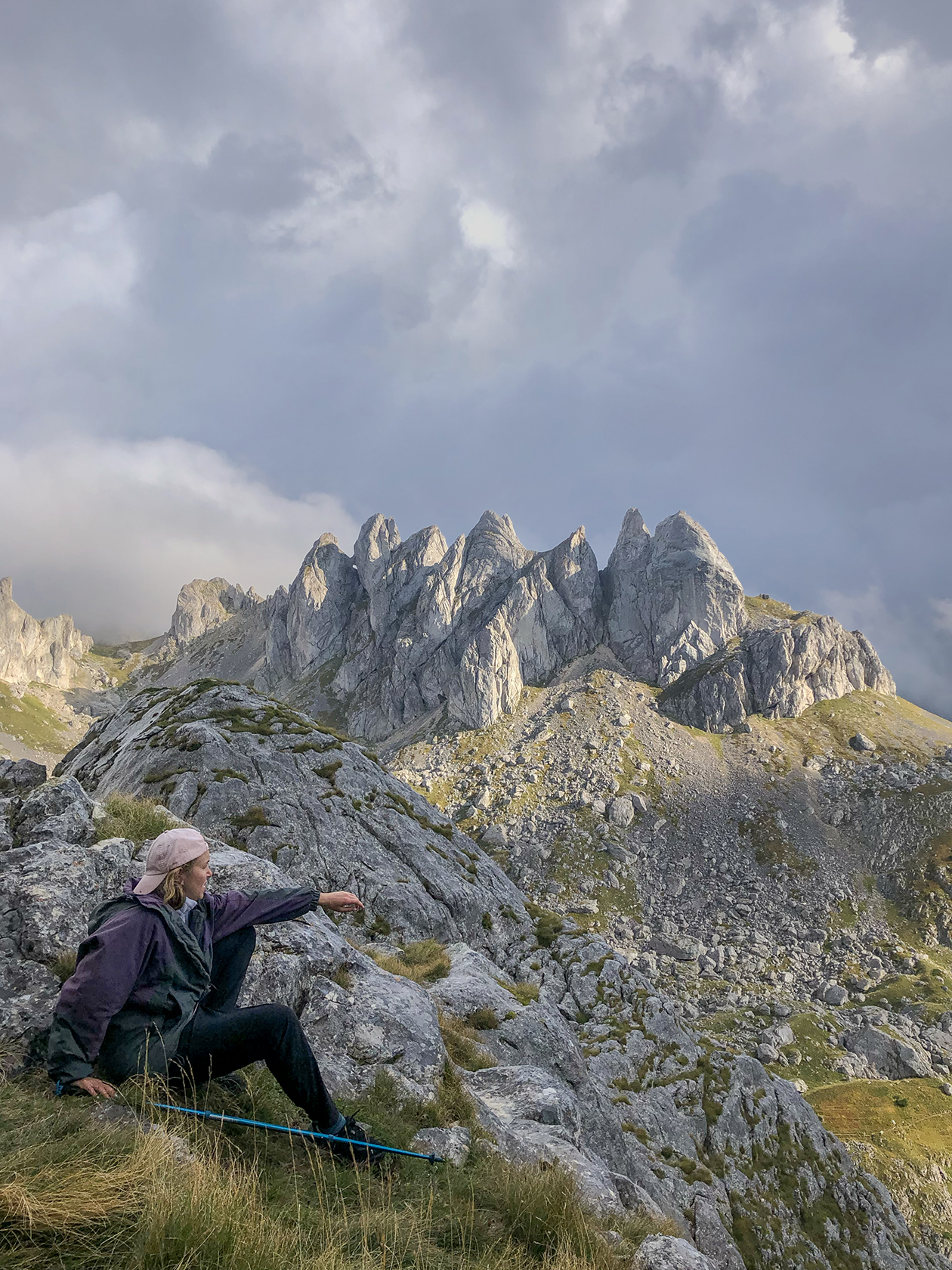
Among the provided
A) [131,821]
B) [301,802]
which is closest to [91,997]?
[131,821]

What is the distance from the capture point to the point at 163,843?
631 centimetres

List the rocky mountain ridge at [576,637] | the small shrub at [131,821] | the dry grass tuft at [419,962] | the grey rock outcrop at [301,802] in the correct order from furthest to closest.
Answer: the rocky mountain ridge at [576,637] < the grey rock outcrop at [301,802] < the dry grass tuft at [419,962] < the small shrub at [131,821]

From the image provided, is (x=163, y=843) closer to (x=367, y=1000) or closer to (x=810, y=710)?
(x=367, y=1000)

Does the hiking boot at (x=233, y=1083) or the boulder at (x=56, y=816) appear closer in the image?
the hiking boot at (x=233, y=1083)

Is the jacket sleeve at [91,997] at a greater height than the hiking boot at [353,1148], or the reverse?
the jacket sleeve at [91,997]

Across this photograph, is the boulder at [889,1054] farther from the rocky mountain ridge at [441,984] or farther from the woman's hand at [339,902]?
the woman's hand at [339,902]

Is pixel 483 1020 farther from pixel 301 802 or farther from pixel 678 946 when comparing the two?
pixel 678 946

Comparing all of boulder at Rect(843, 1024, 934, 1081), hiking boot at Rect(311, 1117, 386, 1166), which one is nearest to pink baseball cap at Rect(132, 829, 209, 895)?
hiking boot at Rect(311, 1117, 386, 1166)

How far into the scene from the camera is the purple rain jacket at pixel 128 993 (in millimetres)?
5273

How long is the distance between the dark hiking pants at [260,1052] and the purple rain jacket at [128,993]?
9.6 inches

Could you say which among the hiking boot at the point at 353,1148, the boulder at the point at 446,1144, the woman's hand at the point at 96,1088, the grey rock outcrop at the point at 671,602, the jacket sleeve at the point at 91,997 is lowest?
the boulder at the point at 446,1144

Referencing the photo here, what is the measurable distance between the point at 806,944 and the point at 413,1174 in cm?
9626

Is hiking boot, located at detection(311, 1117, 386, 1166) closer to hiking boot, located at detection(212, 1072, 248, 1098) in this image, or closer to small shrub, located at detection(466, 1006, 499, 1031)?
hiking boot, located at detection(212, 1072, 248, 1098)

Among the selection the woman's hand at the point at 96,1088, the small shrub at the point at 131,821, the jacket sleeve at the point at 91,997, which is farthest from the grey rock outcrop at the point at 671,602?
the woman's hand at the point at 96,1088
